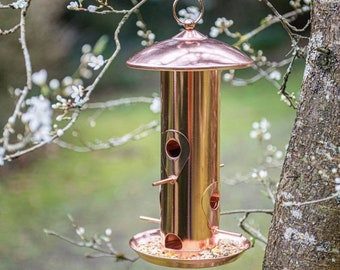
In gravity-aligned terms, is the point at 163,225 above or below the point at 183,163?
below

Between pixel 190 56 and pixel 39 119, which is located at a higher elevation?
pixel 190 56

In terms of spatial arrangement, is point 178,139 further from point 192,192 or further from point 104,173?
point 104,173

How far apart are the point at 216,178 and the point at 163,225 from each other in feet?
0.67

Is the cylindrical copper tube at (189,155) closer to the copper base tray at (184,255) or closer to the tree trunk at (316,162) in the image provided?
the copper base tray at (184,255)

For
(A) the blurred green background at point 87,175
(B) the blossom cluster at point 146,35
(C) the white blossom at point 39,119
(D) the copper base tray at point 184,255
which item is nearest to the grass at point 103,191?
(A) the blurred green background at point 87,175

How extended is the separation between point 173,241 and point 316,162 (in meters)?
0.64

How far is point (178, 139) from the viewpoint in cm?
210

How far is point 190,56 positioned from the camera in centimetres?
187

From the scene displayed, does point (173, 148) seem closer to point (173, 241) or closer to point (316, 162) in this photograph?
point (173, 241)

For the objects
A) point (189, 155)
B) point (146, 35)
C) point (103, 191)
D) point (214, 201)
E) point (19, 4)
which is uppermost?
point (19, 4)

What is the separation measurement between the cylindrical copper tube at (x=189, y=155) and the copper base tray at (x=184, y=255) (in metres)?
0.05

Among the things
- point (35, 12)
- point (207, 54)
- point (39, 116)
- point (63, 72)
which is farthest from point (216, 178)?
point (63, 72)

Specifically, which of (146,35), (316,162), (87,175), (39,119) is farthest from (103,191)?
(316,162)

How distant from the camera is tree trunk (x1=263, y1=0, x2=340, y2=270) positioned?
1.66 m
